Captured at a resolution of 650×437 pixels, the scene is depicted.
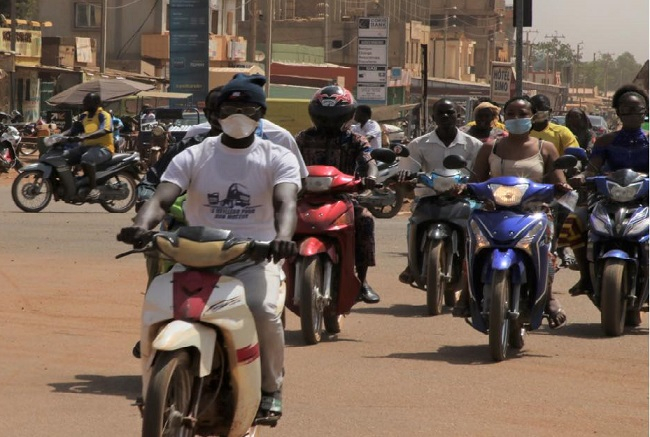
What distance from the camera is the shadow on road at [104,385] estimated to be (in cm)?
804

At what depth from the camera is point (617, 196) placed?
10.3 m

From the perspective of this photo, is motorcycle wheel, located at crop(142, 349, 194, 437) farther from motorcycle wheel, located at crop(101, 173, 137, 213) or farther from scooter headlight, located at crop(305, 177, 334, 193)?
motorcycle wheel, located at crop(101, 173, 137, 213)

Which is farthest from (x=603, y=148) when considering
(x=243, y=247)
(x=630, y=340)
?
(x=243, y=247)

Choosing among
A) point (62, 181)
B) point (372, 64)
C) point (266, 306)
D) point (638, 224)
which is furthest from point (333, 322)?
point (372, 64)

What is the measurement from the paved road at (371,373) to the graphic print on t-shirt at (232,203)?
1.23 meters

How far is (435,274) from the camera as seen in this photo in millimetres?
11281

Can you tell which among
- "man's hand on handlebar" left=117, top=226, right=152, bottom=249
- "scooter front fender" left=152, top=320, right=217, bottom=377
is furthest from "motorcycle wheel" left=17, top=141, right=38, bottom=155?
"scooter front fender" left=152, top=320, right=217, bottom=377

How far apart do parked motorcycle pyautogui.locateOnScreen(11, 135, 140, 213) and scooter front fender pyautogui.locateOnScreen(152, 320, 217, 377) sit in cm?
1582

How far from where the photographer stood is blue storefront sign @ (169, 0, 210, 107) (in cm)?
4856

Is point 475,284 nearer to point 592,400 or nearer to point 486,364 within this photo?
point 486,364

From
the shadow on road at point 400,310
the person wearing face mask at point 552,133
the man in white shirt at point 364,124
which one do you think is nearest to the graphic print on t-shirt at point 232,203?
the shadow on road at point 400,310

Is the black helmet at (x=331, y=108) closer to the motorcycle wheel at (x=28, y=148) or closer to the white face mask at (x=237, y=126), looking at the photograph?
the white face mask at (x=237, y=126)

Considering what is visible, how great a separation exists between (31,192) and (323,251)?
12437 millimetres

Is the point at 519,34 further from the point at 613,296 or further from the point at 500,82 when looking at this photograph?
the point at 613,296
